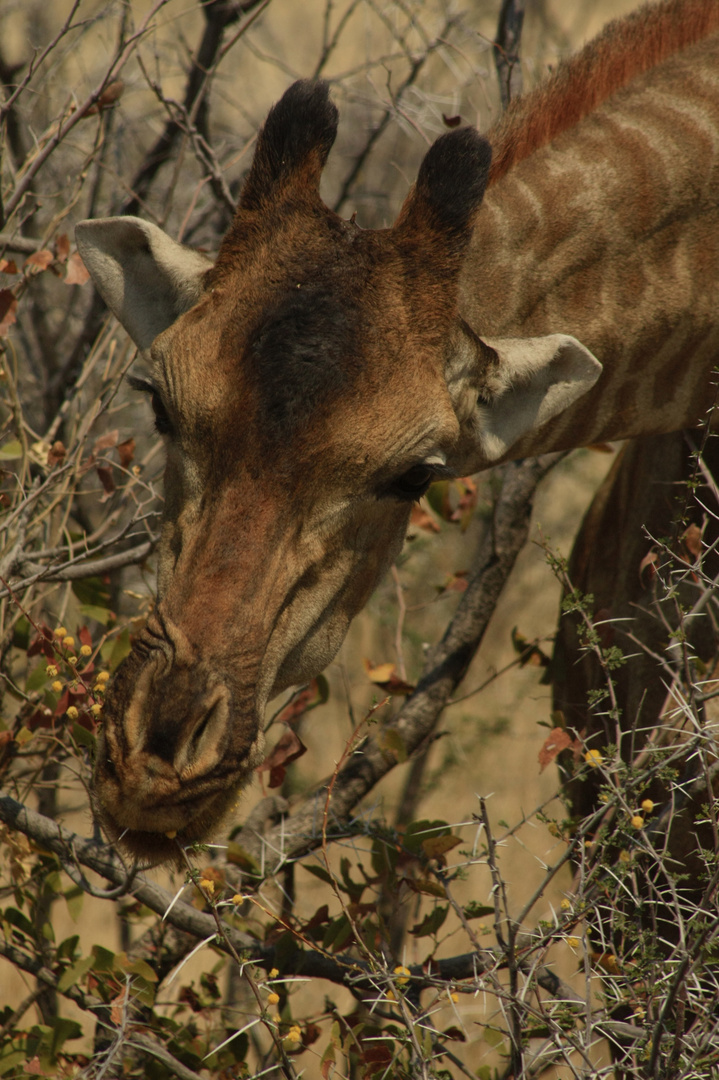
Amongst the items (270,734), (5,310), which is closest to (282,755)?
(5,310)

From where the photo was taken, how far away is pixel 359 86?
26.5 ft

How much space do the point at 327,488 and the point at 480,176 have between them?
3.61ft

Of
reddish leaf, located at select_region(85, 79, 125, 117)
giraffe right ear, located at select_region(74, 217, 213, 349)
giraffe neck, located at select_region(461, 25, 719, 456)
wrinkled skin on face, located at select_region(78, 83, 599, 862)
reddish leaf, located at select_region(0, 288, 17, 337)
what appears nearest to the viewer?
wrinkled skin on face, located at select_region(78, 83, 599, 862)

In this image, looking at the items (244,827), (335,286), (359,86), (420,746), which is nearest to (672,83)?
(335,286)

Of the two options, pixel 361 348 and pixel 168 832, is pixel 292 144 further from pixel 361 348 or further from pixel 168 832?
pixel 168 832

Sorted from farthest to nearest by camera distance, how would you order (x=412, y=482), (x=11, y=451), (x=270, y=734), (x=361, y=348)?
(x=270, y=734)
(x=11, y=451)
(x=412, y=482)
(x=361, y=348)


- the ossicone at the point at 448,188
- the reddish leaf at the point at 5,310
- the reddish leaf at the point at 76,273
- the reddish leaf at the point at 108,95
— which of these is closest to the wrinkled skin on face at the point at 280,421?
the ossicone at the point at 448,188

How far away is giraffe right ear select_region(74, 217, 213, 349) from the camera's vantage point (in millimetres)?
3287

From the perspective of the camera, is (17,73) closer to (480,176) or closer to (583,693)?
(480,176)

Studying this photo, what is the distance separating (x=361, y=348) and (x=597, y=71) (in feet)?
5.99

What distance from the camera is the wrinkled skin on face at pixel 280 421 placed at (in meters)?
2.59

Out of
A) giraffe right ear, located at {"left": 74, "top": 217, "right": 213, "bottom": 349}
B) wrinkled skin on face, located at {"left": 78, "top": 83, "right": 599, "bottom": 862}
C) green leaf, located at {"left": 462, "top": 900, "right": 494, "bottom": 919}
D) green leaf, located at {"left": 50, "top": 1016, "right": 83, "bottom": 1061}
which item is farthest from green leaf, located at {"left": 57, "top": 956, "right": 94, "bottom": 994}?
giraffe right ear, located at {"left": 74, "top": 217, "right": 213, "bottom": 349}

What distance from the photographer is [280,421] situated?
274 cm

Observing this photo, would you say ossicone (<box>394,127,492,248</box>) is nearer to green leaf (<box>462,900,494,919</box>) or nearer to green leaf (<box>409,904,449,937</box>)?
green leaf (<box>462,900,494,919</box>)
